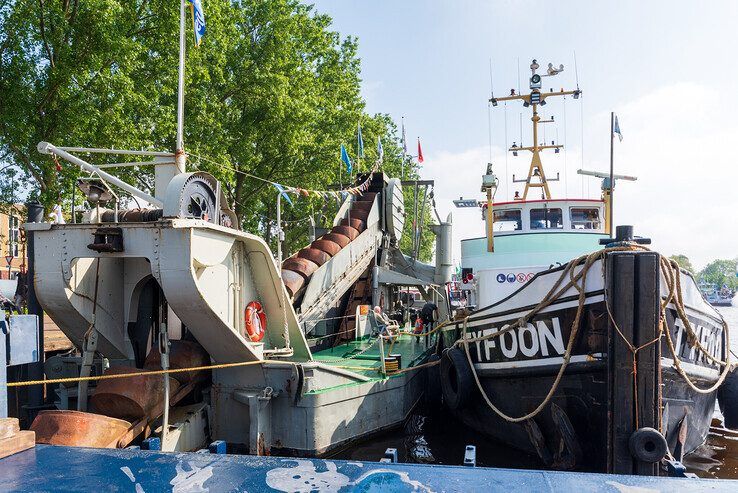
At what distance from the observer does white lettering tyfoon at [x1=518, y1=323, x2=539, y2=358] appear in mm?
6859

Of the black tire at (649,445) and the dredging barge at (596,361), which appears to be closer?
the black tire at (649,445)

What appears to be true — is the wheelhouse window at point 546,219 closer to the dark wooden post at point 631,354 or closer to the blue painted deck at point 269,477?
the dark wooden post at point 631,354

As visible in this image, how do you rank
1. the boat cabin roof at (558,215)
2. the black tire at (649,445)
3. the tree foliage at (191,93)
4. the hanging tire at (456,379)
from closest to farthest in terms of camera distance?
the black tire at (649,445) < the hanging tire at (456,379) < the boat cabin roof at (558,215) < the tree foliage at (191,93)

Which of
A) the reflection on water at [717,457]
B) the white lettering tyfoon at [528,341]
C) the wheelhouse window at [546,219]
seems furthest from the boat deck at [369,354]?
the reflection on water at [717,457]

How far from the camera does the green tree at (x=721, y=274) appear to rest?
133137 millimetres

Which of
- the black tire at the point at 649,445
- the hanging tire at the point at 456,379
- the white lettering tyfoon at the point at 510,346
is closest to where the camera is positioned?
the black tire at the point at 649,445

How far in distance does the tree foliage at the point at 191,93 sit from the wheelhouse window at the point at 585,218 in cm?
708

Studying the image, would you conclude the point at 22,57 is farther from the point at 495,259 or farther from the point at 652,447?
the point at 652,447

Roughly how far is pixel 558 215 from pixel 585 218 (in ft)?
1.83

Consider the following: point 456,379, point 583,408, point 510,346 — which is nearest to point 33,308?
point 456,379

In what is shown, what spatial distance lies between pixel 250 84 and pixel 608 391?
17.9 m

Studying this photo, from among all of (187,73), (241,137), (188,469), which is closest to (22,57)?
(187,73)

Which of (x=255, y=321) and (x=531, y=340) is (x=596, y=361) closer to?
(x=531, y=340)

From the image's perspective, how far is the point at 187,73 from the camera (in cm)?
1608
